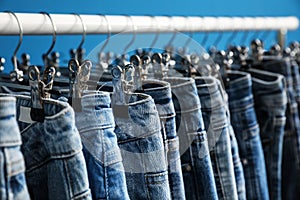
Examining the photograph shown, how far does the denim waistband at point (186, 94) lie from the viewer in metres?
0.68

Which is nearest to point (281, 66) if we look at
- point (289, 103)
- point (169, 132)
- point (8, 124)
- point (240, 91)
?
point (289, 103)

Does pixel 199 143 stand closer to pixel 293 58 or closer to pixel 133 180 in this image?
pixel 133 180

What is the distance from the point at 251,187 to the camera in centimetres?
84

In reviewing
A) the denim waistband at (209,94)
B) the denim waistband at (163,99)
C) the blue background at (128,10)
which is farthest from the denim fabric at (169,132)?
the blue background at (128,10)

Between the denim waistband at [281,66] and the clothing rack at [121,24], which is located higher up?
the clothing rack at [121,24]

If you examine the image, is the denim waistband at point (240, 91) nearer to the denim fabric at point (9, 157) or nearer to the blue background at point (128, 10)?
the blue background at point (128, 10)

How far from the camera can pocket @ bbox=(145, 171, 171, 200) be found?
1.96 ft

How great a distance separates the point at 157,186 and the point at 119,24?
316 millimetres

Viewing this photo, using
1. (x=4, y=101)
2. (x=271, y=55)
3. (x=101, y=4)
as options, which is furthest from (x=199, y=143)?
(x=101, y=4)

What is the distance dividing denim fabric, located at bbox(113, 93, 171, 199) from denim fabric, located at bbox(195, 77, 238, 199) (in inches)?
5.6

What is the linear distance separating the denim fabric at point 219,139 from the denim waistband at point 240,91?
0.09m

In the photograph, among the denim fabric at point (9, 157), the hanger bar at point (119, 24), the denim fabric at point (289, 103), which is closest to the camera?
the denim fabric at point (9, 157)

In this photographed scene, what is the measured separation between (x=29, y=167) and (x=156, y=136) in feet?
0.49

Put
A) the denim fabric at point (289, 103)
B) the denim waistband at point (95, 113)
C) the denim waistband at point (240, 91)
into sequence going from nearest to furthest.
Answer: the denim waistband at point (95, 113), the denim waistband at point (240, 91), the denim fabric at point (289, 103)
